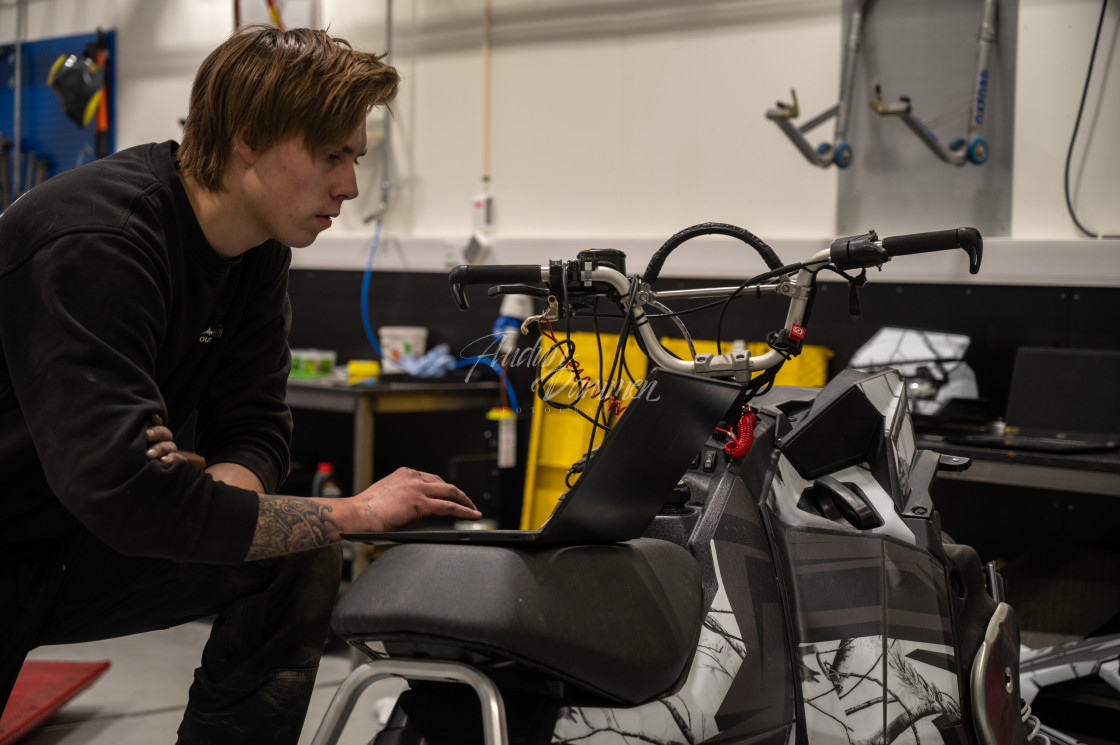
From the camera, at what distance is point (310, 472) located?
3340 millimetres

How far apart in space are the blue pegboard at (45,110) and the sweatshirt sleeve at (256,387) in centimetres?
320

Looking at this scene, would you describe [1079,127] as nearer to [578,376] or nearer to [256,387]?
[578,376]

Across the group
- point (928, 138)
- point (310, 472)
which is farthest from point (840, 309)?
point (310, 472)

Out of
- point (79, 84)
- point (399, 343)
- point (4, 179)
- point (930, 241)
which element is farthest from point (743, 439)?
point (4, 179)

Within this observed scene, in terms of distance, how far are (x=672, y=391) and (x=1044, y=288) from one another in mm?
1951

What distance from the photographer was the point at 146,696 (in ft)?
7.43

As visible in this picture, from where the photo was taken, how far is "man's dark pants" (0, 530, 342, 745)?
1287 millimetres

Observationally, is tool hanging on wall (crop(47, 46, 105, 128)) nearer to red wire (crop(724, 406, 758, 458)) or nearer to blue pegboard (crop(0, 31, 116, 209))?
blue pegboard (crop(0, 31, 116, 209))

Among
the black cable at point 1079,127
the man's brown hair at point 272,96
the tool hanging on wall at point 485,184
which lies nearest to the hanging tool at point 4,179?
the tool hanging on wall at point 485,184

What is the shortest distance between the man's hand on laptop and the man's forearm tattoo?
3 centimetres

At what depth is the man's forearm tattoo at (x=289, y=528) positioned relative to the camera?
110 centimetres

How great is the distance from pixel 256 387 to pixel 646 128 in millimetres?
1977

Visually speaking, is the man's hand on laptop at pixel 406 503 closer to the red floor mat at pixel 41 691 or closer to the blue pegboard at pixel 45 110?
the red floor mat at pixel 41 691

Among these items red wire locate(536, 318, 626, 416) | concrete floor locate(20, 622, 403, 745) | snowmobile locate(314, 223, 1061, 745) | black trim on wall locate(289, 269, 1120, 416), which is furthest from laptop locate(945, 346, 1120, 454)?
concrete floor locate(20, 622, 403, 745)
